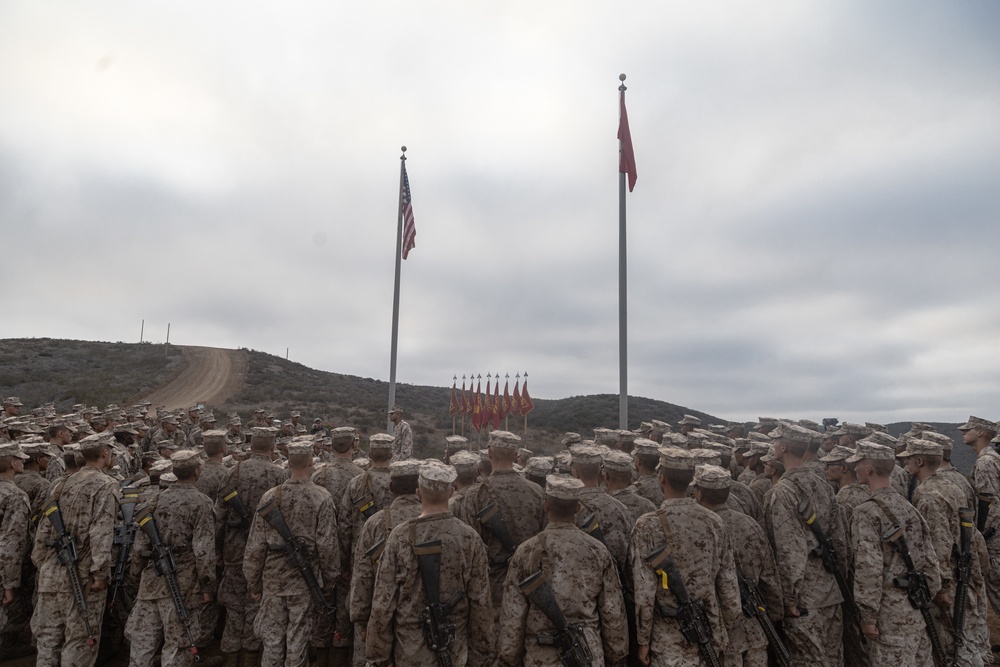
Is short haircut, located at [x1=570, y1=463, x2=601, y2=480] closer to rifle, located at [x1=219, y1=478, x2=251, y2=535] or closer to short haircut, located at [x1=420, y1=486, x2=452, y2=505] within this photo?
short haircut, located at [x1=420, y1=486, x2=452, y2=505]

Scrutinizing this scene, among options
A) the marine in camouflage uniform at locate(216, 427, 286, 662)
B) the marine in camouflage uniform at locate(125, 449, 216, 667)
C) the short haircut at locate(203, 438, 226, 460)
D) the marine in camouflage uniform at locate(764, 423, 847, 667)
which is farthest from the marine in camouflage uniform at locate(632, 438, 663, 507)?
the short haircut at locate(203, 438, 226, 460)

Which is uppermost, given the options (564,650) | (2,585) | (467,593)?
(467,593)

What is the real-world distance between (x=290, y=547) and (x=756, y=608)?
4598 millimetres

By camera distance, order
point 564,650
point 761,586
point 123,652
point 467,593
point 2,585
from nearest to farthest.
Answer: point 564,650
point 467,593
point 761,586
point 2,585
point 123,652

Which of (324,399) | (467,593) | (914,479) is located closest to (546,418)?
(324,399)

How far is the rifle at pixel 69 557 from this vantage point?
6.23m

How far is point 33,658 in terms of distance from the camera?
7.52 meters

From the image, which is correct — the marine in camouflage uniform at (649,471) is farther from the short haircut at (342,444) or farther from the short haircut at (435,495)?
the short haircut at (342,444)

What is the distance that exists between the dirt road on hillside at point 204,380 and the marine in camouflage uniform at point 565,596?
41.9 metres

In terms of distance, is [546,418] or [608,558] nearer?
[608,558]

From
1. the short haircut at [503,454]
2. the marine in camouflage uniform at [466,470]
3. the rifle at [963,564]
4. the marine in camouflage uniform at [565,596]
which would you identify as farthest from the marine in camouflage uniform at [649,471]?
the rifle at [963,564]

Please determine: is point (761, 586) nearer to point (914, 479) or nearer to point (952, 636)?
point (952, 636)

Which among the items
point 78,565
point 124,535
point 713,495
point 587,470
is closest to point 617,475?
point 587,470

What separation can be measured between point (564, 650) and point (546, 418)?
1837 inches
